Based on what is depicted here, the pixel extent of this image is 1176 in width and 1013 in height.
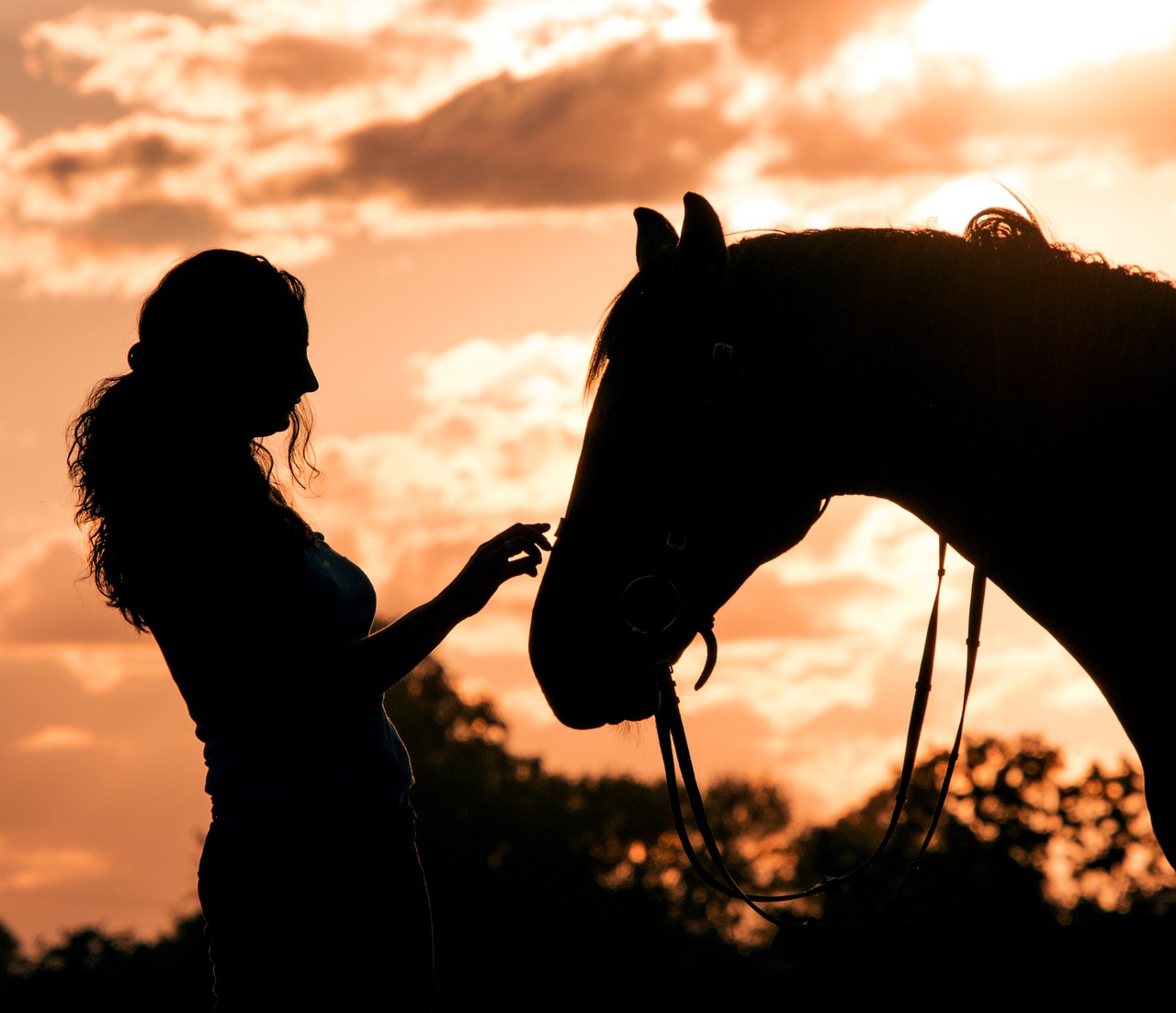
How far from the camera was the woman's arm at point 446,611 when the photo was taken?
3.21m

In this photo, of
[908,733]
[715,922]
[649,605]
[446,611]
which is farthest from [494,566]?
[715,922]

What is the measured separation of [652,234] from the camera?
10.7 ft

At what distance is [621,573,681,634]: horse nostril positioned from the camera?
3203mm

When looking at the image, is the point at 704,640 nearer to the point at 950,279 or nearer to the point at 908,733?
the point at 908,733

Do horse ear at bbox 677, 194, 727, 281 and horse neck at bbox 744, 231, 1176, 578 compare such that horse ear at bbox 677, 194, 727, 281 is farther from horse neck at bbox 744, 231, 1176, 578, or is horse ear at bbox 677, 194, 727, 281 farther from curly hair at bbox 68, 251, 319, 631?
curly hair at bbox 68, 251, 319, 631

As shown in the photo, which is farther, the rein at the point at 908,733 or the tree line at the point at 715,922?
the tree line at the point at 715,922

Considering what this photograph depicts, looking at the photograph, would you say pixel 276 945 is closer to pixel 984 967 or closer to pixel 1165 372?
pixel 1165 372

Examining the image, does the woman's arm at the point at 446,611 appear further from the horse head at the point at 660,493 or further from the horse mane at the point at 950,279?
the horse mane at the point at 950,279

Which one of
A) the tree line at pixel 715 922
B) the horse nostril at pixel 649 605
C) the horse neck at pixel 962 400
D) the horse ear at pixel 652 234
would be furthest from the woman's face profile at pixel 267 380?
the tree line at pixel 715 922

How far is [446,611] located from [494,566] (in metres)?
0.16

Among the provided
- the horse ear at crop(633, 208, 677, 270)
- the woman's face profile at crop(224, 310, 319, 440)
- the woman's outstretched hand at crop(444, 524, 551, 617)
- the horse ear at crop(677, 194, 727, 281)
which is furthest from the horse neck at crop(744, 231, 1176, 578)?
the woman's face profile at crop(224, 310, 319, 440)

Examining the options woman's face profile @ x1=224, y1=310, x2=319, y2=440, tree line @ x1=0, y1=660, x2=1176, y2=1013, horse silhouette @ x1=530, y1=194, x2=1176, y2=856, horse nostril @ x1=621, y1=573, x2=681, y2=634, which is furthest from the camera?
tree line @ x1=0, y1=660, x2=1176, y2=1013

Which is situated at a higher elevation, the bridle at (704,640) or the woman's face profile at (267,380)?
the woman's face profile at (267,380)

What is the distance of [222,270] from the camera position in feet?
11.4
